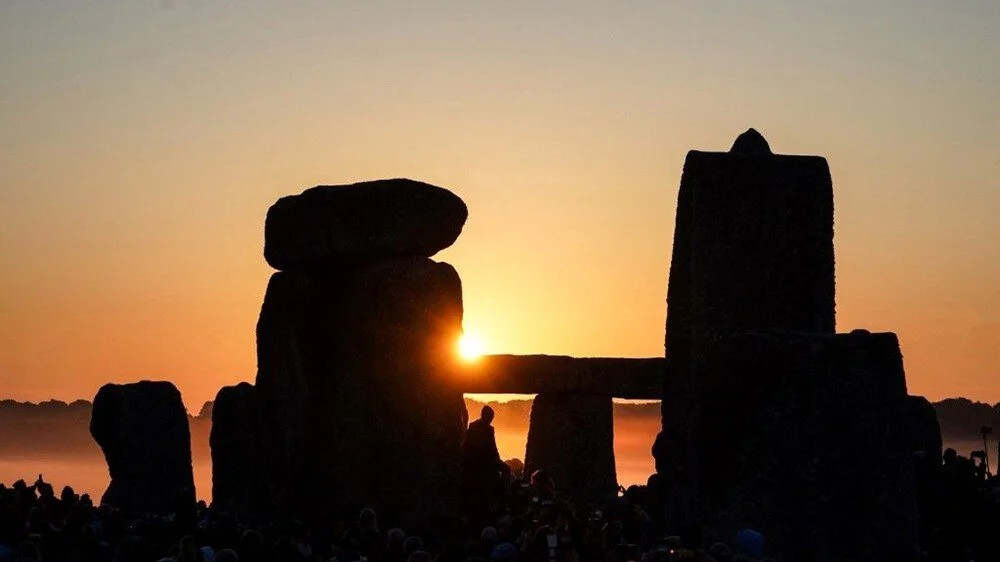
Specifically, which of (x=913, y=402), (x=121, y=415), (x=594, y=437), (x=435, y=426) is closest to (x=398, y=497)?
(x=435, y=426)

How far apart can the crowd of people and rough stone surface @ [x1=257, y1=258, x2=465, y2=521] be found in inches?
14.7

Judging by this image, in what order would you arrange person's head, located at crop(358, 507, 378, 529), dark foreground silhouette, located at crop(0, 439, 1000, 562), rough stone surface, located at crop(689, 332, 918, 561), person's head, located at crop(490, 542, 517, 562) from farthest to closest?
1. person's head, located at crop(358, 507, 378, 529)
2. person's head, located at crop(490, 542, 517, 562)
3. dark foreground silhouette, located at crop(0, 439, 1000, 562)
4. rough stone surface, located at crop(689, 332, 918, 561)

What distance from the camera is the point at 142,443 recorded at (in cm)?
2159

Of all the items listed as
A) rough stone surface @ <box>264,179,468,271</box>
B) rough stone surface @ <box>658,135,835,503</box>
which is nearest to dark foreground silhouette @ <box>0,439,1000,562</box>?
rough stone surface @ <box>658,135,835,503</box>

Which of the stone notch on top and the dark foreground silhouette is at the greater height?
the stone notch on top

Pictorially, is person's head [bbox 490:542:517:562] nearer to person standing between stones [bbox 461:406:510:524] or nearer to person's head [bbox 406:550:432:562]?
person's head [bbox 406:550:432:562]

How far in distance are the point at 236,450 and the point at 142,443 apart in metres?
1.60

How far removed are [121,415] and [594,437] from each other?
7.48 metres

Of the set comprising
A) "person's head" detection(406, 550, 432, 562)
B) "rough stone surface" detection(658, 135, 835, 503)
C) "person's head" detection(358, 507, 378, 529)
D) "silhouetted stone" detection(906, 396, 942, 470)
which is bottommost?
"person's head" detection(406, 550, 432, 562)

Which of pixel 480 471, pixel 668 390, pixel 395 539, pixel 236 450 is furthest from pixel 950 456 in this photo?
pixel 236 450

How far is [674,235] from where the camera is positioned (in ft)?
53.4

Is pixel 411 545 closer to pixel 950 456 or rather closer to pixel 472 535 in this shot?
pixel 472 535

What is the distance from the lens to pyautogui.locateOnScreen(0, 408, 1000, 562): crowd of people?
41.2 feet

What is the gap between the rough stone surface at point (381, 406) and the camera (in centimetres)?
1775
